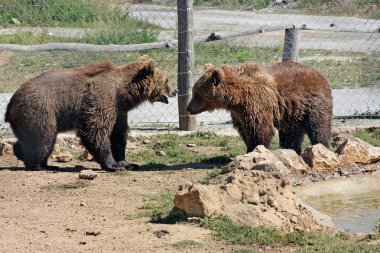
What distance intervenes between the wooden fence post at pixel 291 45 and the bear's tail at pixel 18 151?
5.06m

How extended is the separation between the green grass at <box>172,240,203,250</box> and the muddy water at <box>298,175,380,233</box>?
194 centimetres

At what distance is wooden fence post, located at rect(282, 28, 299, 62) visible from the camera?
15.3 m

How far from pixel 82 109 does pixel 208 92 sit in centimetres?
172

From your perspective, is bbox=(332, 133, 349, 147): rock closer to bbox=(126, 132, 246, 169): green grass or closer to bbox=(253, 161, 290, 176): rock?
bbox=(126, 132, 246, 169): green grass

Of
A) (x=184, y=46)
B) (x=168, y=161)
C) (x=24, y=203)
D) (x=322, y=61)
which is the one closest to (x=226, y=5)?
(x=322, y=61)

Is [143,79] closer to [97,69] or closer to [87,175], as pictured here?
[97,69]

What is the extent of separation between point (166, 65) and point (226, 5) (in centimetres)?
1436

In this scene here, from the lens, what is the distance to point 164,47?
14.9 m

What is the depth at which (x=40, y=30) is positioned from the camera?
2142 centimetres

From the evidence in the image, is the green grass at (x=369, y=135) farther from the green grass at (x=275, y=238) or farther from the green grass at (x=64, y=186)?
the green grass at (x=275, y=238)

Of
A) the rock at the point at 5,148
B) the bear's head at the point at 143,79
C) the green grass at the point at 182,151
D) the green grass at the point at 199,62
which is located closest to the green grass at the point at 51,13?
the green grass at the point at 199,62

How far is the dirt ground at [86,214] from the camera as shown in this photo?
328 inches

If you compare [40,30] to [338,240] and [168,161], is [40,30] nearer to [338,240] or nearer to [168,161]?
[168,161]

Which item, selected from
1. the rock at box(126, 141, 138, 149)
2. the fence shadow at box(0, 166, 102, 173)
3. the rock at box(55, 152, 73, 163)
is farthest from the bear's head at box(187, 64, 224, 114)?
the rock at box(55, 152, 73, 163)
